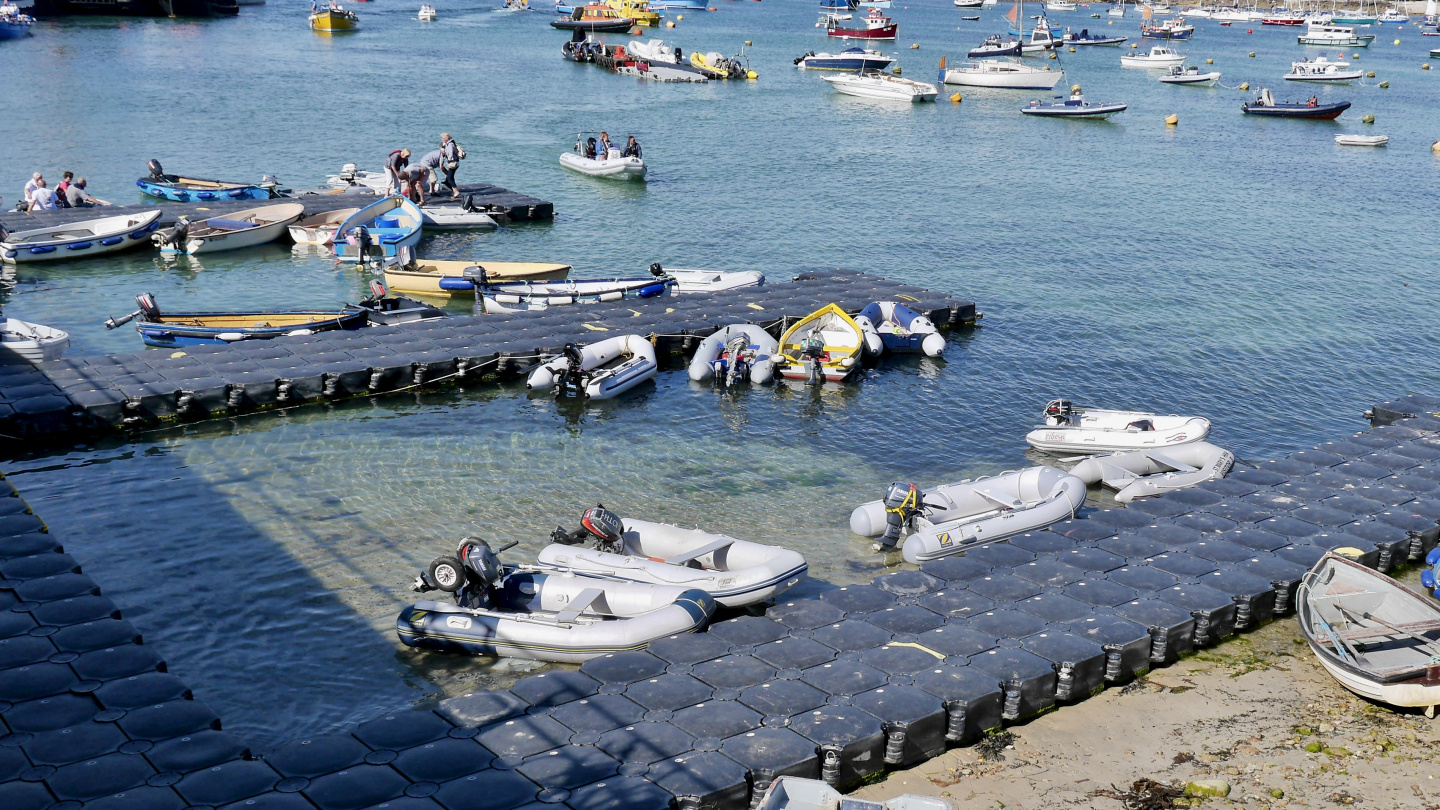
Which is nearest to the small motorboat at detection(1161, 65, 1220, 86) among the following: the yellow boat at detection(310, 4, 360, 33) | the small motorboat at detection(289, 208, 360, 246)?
the yellow boat at detection(310, 4, 360, 33)

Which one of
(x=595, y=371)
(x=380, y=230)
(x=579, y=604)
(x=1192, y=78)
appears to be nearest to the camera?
(x=579, y=604)

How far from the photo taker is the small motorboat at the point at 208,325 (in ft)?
86.8

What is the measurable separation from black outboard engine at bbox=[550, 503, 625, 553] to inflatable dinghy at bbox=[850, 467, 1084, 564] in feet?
14.9

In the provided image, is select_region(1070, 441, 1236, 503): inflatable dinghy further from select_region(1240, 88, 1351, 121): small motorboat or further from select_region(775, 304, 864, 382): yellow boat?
select_region(1240, 88, 1351, 121): small motorboat

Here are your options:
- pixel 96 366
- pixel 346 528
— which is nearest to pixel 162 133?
pixel 96 366

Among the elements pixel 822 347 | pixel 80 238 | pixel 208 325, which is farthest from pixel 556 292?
pixel 80 238

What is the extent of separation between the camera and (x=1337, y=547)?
17.2 metres

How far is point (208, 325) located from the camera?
1055 inches

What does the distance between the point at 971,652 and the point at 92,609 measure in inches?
438

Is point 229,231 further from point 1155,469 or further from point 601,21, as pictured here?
point 601,21

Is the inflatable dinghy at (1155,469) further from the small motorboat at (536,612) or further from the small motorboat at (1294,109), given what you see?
the small motorboat at (1294,109)

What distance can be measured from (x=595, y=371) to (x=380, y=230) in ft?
45.6

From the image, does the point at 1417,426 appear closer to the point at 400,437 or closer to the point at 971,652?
the point at 971,652

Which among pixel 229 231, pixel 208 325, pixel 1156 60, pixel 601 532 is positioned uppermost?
pixel 1156 60
